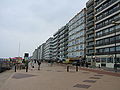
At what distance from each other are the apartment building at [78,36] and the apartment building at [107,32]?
37.2ft

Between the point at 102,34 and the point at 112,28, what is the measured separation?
5.43m

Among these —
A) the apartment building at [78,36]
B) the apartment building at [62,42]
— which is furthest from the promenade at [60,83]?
the apartment building at [62,42]

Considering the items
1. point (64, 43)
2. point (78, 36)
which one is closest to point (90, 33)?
point (78, 36)

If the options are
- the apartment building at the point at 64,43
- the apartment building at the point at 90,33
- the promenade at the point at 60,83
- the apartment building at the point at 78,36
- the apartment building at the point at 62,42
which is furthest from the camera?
the apartment building at the point at 62,42

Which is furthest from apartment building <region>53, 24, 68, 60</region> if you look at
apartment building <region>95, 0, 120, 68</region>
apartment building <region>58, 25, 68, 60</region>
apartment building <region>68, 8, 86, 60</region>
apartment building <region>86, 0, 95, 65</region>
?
apartment building <region>95, 0, 120, 68</region>

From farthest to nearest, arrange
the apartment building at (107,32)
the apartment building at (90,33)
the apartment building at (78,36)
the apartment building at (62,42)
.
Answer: the apartment building at (62,42)
the apartment building at (78,36)
the apartment building at (90,33)
the apartment building at (107,32)

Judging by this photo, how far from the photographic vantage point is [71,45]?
78125mm

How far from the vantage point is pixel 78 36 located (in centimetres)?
6944

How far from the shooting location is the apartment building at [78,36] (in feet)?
211

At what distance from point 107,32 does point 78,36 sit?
2455cm

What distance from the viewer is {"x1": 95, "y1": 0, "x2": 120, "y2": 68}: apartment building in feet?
135

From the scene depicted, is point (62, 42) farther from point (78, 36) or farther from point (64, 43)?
point (78, 36)

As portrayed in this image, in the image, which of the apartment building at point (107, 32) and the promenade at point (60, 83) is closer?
the promenade at point (60, 83)

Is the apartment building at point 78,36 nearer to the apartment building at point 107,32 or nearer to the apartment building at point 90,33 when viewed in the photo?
the apartment building at point 90,33
